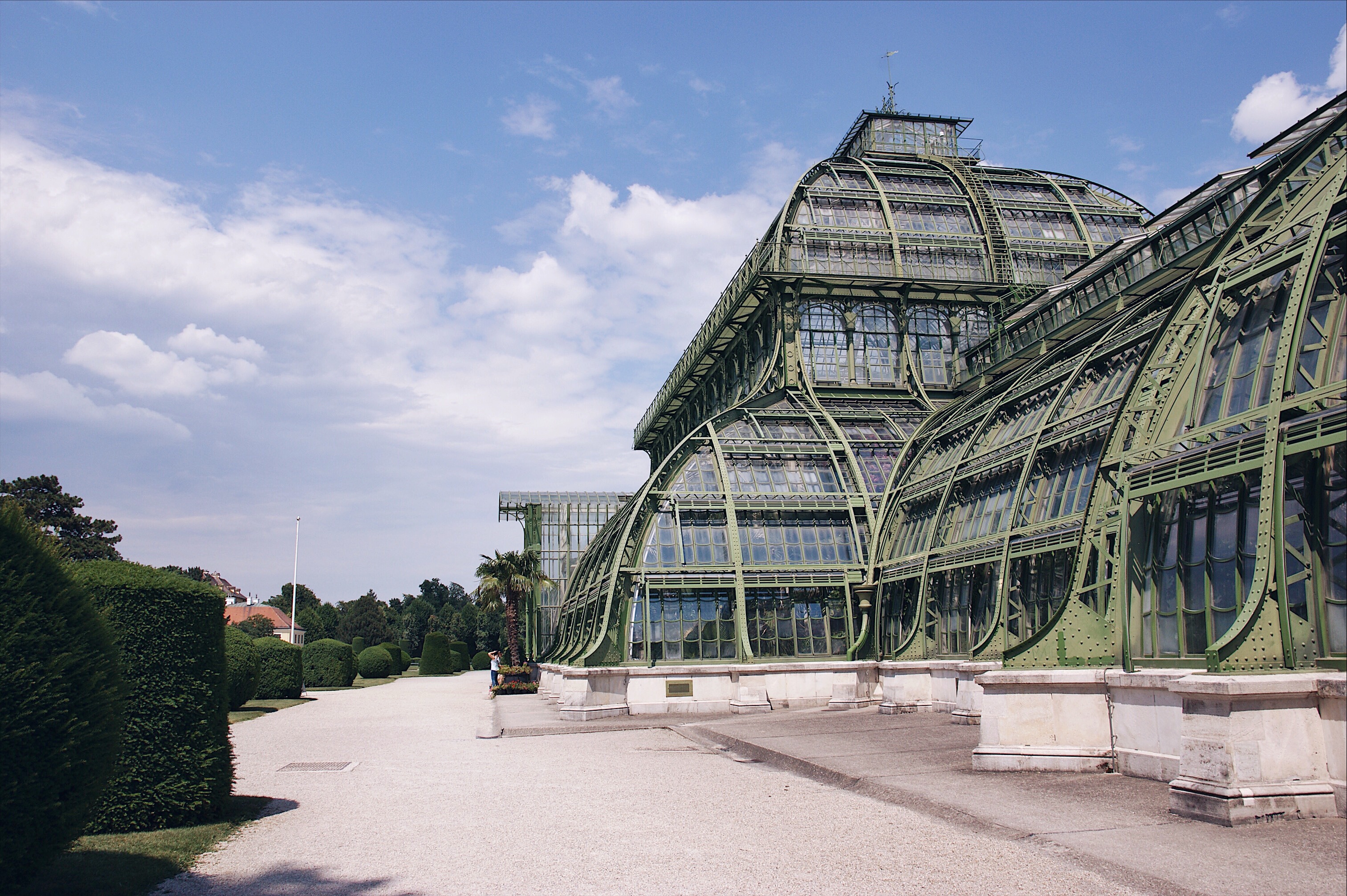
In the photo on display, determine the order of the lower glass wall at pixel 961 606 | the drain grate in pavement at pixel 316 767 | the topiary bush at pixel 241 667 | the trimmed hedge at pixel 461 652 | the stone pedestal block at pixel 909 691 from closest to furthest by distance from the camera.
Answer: the drain grate in pavement at pixel 316 767 < the lower glass wall at pixel 961 606 < the stone pedestal block at pixel 909 691 < the topiary bush at pixel 241 667 < the trimmed hedge at pixel 461 652

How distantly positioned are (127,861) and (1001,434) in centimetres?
2357

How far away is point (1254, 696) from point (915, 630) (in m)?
18.1

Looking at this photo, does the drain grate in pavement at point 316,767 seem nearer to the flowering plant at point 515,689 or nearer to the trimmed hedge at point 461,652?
the flowering plant at point 515,689

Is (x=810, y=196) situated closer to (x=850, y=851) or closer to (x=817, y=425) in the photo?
(x=817, y=425)

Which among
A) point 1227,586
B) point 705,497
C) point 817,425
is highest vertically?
point 817,425

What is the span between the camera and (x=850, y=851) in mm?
10773

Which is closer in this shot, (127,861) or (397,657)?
(127,861)

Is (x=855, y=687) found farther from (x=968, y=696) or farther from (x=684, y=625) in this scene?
(x=968, y=696)

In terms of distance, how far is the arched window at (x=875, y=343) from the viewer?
3828 cm

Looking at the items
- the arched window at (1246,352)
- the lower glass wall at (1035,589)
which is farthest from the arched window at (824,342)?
the arched window at (1246,352)

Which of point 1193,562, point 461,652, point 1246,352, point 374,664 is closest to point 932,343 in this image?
point 1246,352

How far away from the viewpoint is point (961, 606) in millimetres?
26203

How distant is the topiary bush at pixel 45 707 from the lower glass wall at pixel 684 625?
799 inches

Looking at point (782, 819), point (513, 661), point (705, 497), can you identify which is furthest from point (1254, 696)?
→ point (513, 661)
